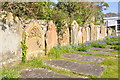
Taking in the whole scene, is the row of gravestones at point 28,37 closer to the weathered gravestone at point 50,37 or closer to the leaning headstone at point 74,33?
the weathered gravestone at point 50,37

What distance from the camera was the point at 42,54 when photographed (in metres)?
4.41

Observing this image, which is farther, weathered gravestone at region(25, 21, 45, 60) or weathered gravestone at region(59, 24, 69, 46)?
weathered gravestone at region(59, 24, 69, 46)

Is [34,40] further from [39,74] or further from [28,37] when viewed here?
[39,74]

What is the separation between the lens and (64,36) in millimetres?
6008

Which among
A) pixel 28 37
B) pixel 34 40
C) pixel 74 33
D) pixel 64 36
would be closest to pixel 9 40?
pixel 28 37

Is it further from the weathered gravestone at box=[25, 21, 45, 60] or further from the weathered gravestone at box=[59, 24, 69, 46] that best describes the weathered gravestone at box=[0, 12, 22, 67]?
the weathered gravestone at box=[59, 24, 69, 46]

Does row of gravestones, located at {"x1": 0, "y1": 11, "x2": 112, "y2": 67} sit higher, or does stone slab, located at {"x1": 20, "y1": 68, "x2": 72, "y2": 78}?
row of gravestones, located at {"x1": 0, "y1": 11, "x2": 112, "y2": 67}

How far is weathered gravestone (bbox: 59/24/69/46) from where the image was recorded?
582 cm

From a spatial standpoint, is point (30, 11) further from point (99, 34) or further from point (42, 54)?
point (99, 34)

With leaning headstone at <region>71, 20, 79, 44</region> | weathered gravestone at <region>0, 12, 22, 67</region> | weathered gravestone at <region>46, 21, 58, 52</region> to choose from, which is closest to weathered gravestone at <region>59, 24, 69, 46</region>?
leaning headstone at <region>71, 20, 79, 44</region>

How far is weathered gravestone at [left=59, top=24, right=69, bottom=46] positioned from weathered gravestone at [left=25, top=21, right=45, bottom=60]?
149 cm

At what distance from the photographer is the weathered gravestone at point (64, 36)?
5824mm

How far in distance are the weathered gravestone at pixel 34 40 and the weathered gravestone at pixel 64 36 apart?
58.6 inches

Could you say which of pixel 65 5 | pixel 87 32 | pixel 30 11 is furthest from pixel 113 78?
pixel 65 5
